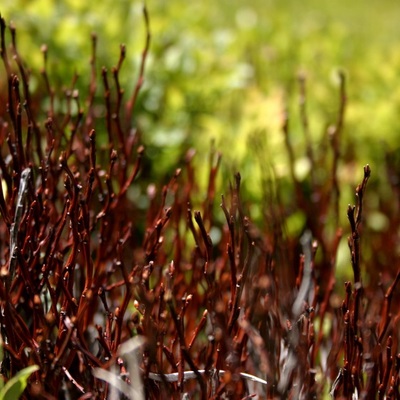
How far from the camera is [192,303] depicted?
6.93ft

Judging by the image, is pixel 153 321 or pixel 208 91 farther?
pixel 208 91

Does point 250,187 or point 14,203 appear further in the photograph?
point 250,187

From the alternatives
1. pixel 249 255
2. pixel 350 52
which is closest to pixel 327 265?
pixel 249 255

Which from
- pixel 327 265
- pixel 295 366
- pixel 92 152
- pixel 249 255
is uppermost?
pixel 92 152

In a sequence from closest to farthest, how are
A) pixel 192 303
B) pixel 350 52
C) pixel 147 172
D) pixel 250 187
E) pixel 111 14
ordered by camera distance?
pixel 192 303 → pixel 250 187 → pixel 147 172 → pixel 111 14 → pixel 350 52

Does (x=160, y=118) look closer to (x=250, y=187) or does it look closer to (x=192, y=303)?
(x=250, y=187)

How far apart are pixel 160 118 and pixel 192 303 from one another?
5.27 ft

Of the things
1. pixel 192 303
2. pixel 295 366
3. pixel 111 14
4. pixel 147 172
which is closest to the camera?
pixel 295 366

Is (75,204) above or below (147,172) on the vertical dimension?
above

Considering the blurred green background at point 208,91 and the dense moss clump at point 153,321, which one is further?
the blurred green background at point 208,91

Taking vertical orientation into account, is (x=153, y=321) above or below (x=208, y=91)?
below

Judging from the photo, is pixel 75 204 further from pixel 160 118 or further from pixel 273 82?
pixel 273 82

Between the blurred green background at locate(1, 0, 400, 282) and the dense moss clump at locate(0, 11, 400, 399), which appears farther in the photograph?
the blurred green background at locate(1, 0, 400, 282)

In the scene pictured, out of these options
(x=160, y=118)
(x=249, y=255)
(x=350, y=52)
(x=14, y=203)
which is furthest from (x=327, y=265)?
(x=350, y=52)
